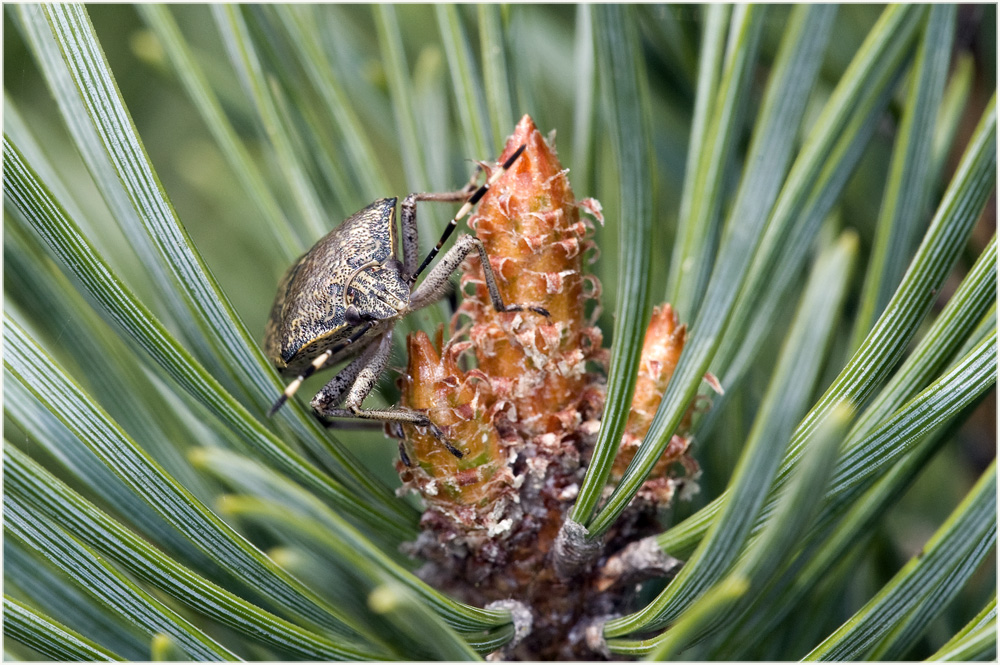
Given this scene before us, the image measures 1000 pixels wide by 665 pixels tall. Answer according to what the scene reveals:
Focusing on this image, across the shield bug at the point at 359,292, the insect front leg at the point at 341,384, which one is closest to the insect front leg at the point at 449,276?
the shield bug at the point at 359,292

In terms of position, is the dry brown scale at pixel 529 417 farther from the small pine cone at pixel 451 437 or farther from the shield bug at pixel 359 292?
the shield bug at pixel 359 292

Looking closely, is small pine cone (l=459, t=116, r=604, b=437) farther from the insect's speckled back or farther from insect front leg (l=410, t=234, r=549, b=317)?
the insect's speckled back

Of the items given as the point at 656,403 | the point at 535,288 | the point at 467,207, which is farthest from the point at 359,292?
the point at 656,403

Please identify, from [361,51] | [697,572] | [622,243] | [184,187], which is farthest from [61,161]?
[697,572]

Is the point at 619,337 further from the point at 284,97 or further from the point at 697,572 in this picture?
the point at 284,97

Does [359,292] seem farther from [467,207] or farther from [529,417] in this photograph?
[529,417]

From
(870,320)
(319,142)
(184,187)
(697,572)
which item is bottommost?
(697,572)

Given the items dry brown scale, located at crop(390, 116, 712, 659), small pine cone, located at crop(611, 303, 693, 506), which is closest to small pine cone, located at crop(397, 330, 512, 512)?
dry brown scale, located at crop(390, 116, 712, 659)
